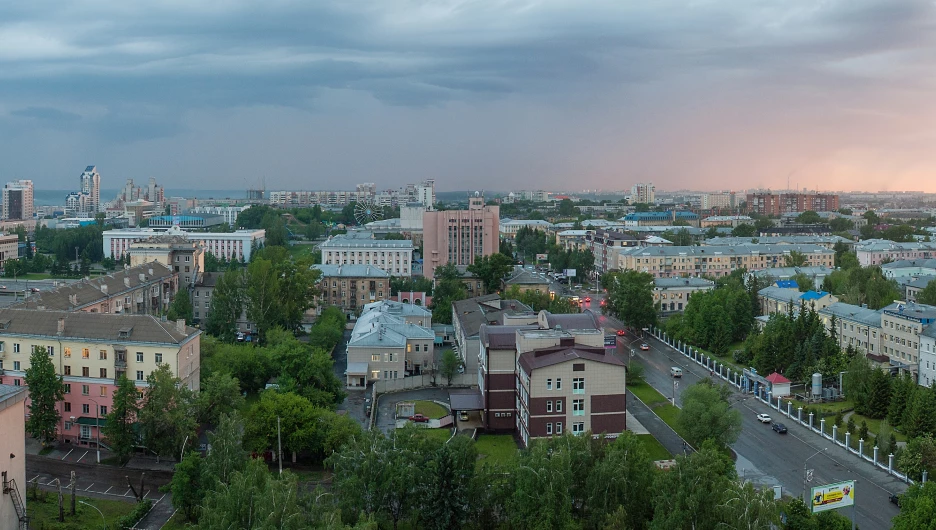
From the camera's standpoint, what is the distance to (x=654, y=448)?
23266 mm

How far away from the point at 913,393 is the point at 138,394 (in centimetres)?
2134

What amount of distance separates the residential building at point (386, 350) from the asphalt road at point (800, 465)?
9.79m

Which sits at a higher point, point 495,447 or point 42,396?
point 42,396

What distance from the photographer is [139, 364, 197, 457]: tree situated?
20759 mm

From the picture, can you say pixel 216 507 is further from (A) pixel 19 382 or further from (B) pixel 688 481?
(A) pixel 19 382

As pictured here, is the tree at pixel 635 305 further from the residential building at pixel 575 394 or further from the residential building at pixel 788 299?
the residential building at pixel 575 394

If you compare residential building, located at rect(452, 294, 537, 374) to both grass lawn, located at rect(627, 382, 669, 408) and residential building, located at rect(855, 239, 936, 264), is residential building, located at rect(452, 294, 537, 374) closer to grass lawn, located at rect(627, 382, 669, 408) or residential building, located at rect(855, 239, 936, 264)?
grass lawn, located at rect(627, 382, 669, 408)

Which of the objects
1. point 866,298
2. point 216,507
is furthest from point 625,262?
point 216,507

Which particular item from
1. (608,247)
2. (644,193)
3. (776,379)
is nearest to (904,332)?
(776,379)

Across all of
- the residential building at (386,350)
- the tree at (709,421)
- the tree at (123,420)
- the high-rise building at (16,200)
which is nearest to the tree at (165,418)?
the tree at (123,420)

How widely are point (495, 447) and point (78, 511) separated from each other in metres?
10.5

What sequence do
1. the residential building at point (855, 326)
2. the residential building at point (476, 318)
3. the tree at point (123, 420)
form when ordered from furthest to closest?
the residential building at point (855, 326), the residential building at point (476, 318), the tree at point (123, 420)

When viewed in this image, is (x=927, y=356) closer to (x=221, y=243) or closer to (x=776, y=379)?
(x=776, y=379)

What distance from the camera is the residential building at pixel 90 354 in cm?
A: 2308
